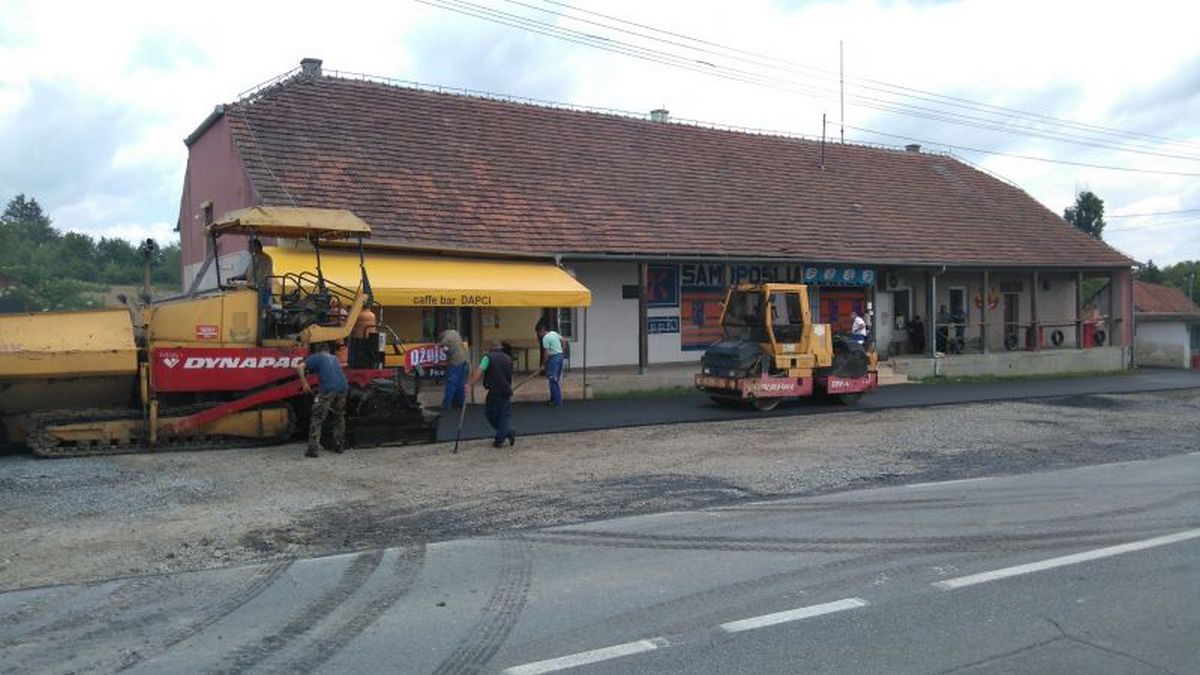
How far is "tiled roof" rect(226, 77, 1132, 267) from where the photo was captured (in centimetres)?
1881

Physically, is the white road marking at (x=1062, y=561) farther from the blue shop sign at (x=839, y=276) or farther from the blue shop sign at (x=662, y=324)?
the blue shop sign at (x=839, y=276)

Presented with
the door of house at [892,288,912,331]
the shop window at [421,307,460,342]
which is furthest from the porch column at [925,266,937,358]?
the shop window at [421,307,460,342]

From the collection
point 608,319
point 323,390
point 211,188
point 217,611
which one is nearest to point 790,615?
point 217,611

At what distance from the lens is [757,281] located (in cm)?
2433

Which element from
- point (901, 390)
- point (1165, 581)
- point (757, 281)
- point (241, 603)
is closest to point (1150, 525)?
point (1165, 581)

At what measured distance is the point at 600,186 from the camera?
22641 millimetres

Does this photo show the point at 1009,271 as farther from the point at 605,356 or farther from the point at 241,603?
the point at 241,603

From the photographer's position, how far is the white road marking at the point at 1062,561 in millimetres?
6453

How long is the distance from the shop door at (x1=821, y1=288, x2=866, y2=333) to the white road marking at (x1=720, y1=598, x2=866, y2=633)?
2029 centimetres

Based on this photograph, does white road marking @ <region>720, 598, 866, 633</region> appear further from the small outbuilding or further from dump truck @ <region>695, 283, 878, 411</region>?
the small outbuilding

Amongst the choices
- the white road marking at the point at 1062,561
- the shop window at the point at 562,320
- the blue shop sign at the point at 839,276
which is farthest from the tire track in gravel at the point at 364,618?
the blue shop sign at the point at 839,276

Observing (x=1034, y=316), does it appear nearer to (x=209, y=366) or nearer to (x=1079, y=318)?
(x=1079, y=318)

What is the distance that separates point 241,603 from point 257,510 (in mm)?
3109

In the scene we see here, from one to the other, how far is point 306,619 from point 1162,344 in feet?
114
